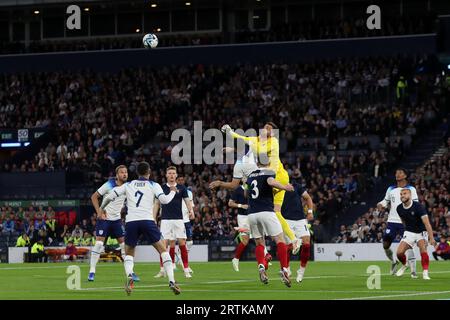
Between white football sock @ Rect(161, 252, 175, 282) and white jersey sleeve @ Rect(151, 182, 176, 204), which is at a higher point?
white jersey sleeve @ Rect(151, 182, 176, 204)

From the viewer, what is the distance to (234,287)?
24.7m

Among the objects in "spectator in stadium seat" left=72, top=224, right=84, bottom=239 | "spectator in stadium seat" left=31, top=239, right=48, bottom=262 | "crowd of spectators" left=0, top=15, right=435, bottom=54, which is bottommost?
"spectator in stadium seat" left=31, top=239, right=48, bottom=262

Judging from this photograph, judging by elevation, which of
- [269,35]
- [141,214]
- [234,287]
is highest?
[269,35]

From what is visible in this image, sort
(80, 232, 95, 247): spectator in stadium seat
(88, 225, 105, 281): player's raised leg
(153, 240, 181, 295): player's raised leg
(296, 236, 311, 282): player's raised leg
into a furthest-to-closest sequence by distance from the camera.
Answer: (80, 232, 95, 247): spectator in stadium seat → (88, 225, 105, 281): player's raised leg → (296, 236, 311, 282): player's raised leg → (153, 240, 181, 295): player's raised leg

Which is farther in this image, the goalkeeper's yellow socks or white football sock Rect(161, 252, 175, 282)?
the goalkeeper's yellow socks

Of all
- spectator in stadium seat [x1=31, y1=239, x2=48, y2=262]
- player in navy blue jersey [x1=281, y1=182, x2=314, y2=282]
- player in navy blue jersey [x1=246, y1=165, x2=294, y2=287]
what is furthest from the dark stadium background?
player in navy blue jersey [x1=246, y1=165, x2=294, y2=287]

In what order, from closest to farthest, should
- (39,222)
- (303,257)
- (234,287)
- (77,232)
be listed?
(234,287) → (303,257) → (77,232) → (39,222)

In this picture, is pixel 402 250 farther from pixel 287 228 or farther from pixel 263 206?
pixel 263 206

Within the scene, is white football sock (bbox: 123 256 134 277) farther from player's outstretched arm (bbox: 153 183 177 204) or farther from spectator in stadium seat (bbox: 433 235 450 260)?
spectator in stadium seat (bbox: 433 235 450 260)

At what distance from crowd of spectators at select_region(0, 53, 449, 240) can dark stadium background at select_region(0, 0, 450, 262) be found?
0.09 m

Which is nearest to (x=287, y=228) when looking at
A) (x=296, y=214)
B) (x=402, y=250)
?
(x=296, y=214)

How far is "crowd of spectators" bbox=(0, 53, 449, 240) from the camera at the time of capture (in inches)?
2064

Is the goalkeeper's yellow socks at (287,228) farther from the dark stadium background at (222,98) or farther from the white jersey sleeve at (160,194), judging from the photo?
the dark stadium background at (222,98)

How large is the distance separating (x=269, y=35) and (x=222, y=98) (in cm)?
494
